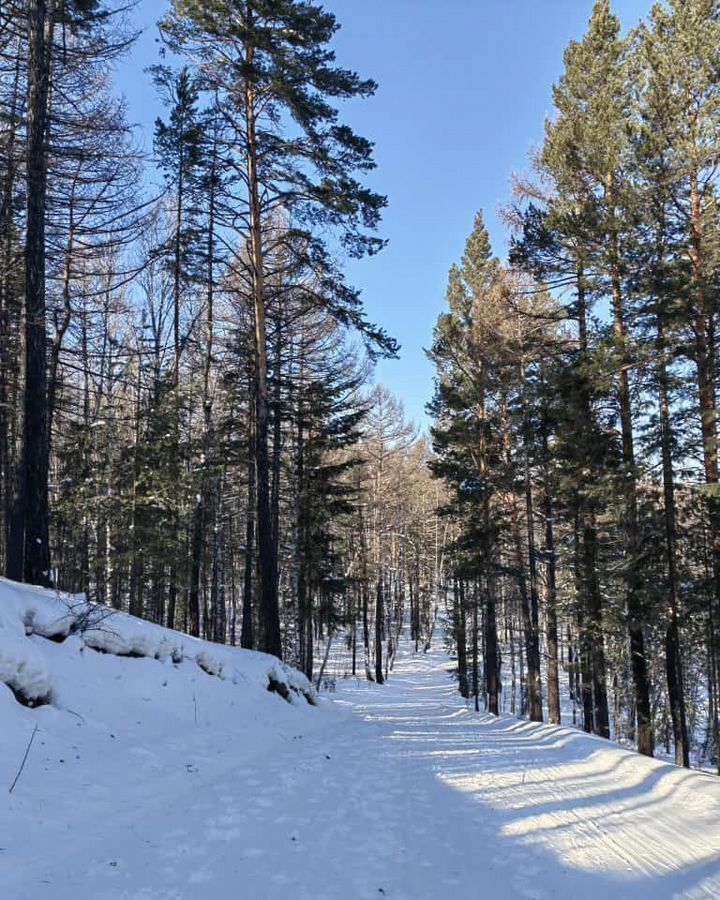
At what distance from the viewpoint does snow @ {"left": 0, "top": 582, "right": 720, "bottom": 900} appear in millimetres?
2965

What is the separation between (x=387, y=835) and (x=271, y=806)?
3.06 ft

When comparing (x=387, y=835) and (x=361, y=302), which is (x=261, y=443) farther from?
(x=387, y=835)

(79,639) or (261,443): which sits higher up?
(261,443)

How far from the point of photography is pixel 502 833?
398cm

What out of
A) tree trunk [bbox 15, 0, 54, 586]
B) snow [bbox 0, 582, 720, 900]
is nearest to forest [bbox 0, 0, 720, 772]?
tree trunk [bbox 15, 0, 54, 586]

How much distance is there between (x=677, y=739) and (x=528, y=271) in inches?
436

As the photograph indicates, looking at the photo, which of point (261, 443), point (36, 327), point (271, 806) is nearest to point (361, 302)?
point (261, 443)

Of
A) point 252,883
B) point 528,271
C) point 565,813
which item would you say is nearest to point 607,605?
point 528,271

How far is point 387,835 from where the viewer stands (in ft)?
12.3

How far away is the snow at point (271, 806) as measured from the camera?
2965 mm

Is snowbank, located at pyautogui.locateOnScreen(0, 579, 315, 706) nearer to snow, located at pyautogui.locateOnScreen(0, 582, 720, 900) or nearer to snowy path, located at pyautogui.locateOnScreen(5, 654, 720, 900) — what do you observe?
snow, located at pyautogui.locateOnScreen(0, 582, 720, 900)

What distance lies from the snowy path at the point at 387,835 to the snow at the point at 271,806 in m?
0.02

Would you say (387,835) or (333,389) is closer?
(387,835)

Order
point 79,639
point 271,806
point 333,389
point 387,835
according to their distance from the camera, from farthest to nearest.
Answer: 1. point 333,389
2. point 79,639
3. point 271,806
4. point 387,835
